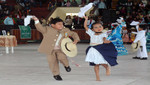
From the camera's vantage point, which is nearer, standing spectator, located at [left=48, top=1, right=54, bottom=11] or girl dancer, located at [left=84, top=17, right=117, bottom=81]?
girl dancer, located at [left=84, top=17, right=117, bottom=81]

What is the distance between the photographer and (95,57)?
31.9ft

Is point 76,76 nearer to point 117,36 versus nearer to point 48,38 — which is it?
point 48,38

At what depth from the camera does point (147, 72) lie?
11.7 meters

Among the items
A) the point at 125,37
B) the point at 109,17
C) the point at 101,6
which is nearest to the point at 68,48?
the point at 125,37

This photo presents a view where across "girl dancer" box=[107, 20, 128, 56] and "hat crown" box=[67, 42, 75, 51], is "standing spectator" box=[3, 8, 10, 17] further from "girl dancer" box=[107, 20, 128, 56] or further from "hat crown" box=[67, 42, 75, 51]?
"hat crown" box=[67, 42, 75, 51]

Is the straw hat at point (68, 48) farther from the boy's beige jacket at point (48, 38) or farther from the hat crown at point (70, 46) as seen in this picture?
Answer: the boy's beige jacket at point (48, 38)

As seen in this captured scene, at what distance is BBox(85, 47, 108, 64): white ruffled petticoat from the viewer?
970 centimetres

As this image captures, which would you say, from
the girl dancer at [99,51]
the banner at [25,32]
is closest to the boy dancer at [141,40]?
the girl dancer at [99,51]

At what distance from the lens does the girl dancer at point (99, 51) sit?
32.0 feet

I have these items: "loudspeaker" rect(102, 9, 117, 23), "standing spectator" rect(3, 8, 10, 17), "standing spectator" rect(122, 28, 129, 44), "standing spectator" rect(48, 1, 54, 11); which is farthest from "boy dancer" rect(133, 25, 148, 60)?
"standing spectator" rect(48, 1, 54, 11)

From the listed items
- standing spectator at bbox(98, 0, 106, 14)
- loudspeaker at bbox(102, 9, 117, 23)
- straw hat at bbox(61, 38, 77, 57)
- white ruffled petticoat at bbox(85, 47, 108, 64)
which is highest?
straw hat at bbox(61, 38, 77, 57)

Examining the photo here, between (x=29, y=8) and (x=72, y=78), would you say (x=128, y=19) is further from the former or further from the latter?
(x=72, y=78)

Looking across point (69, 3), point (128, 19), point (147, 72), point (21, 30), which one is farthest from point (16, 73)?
point (69, 3)

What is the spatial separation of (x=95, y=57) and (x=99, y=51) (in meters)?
0.16
